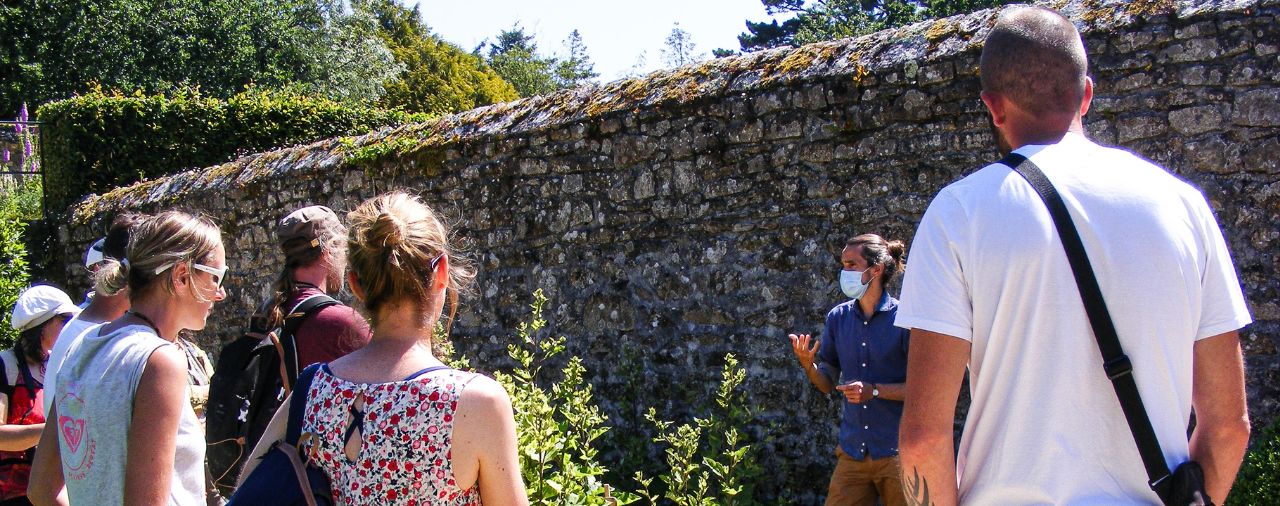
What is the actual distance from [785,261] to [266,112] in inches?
315

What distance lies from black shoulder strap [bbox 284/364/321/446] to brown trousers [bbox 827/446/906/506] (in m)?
2.70

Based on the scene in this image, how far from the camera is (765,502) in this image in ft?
17.4

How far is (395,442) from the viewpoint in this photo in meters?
1.82

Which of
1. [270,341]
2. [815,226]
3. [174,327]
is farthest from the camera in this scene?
[815,226]

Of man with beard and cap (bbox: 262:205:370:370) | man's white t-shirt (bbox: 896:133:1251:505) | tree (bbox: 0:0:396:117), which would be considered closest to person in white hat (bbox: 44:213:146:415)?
man with beard and cap (bbox: 262:205:370:370)

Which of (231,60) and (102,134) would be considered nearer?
(102,134)

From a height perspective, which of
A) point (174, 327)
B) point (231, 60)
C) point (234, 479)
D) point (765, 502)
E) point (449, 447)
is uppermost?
point (231, 60)

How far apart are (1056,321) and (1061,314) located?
0.05 ft

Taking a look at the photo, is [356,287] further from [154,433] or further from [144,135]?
[144,135]

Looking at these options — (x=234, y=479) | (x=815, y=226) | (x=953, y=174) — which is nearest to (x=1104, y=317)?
(x=234, y=479)

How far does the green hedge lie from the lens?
34.3ft

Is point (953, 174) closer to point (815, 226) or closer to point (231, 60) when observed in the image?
point (815, 226)

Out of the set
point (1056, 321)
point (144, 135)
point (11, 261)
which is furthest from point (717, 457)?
point (144, 135)

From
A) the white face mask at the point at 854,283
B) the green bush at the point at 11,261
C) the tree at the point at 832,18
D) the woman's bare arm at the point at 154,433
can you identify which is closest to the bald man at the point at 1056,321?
the woman's bare arm at the point at 154,433
